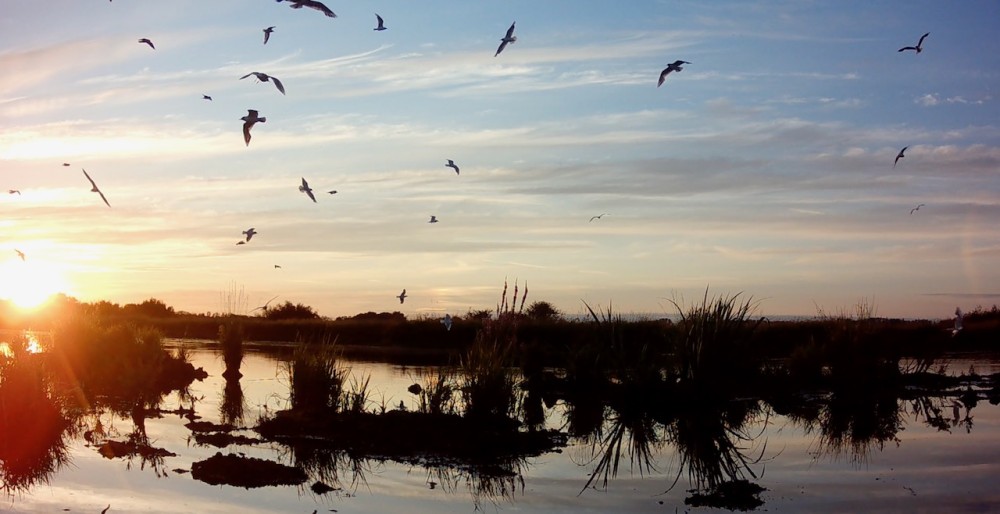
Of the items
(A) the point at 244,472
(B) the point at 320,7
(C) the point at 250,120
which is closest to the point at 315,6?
(B) the point at 320,7

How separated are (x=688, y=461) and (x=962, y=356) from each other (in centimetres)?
2348

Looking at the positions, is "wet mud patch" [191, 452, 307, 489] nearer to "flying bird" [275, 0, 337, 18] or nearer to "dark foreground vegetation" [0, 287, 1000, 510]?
"dark foreground vegetation" [0, 287, 1000, 510]

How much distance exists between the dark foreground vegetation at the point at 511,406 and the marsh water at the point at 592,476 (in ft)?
0.39

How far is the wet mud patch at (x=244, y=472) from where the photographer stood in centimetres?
1123

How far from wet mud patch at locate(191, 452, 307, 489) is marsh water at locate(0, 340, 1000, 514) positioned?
17cm

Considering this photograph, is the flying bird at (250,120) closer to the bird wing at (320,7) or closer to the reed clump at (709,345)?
the bird wing at (320,7)

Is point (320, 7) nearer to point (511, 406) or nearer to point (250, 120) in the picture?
point (250, 120)

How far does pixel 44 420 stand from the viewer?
15234mm

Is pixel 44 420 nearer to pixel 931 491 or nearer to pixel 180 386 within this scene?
pixel 180 386

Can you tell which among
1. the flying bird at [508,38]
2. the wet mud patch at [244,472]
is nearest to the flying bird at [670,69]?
the flying bird at [508,38]

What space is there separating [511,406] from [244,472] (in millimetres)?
5961

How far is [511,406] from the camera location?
54.0ft

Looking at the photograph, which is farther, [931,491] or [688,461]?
[688,461]

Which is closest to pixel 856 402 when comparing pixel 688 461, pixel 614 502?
pixel 688 461
